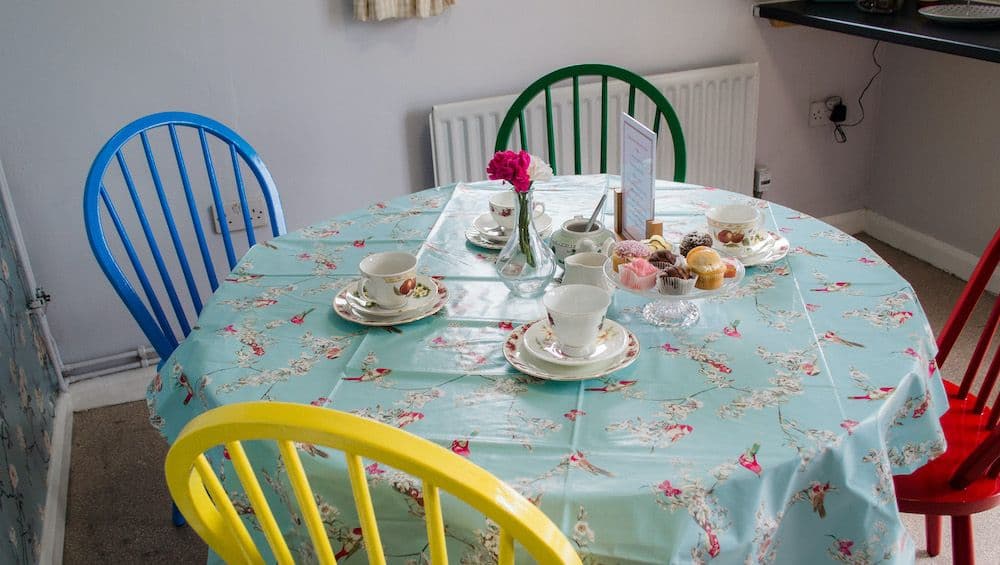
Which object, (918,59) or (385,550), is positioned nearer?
(385,550)

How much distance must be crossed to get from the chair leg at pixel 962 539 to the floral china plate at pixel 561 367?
669 mm

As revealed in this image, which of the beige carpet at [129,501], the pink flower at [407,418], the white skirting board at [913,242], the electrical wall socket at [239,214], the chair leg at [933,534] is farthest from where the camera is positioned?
the white skirting board at [913,242]

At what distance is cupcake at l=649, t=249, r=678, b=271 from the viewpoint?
129cm

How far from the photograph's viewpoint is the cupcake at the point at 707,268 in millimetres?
1281

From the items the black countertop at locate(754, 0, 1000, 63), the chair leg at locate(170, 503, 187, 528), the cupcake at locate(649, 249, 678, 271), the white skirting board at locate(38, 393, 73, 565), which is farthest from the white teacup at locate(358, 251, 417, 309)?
the black countertop at locate(754, 0, 1000, 63)

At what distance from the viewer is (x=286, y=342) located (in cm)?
134

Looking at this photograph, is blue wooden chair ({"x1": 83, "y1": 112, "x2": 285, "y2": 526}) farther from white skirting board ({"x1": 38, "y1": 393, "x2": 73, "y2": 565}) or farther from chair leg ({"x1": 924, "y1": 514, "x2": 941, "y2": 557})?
chair leg ({"x1": 924, "y1": 514, "x2": 941, "y2": 557})

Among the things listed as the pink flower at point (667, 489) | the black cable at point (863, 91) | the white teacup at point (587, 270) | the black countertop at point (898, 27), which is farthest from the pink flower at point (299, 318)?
the black cable at point (863, 91)

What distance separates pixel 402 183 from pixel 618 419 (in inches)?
66.5

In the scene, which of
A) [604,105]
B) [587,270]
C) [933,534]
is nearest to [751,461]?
[587,270]

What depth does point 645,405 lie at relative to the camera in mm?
1131

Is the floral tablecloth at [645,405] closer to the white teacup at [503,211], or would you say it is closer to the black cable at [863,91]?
the white teacup at [503,211]

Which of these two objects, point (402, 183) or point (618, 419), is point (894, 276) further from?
point (402, 183)

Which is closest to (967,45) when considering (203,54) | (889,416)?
(889,416)
